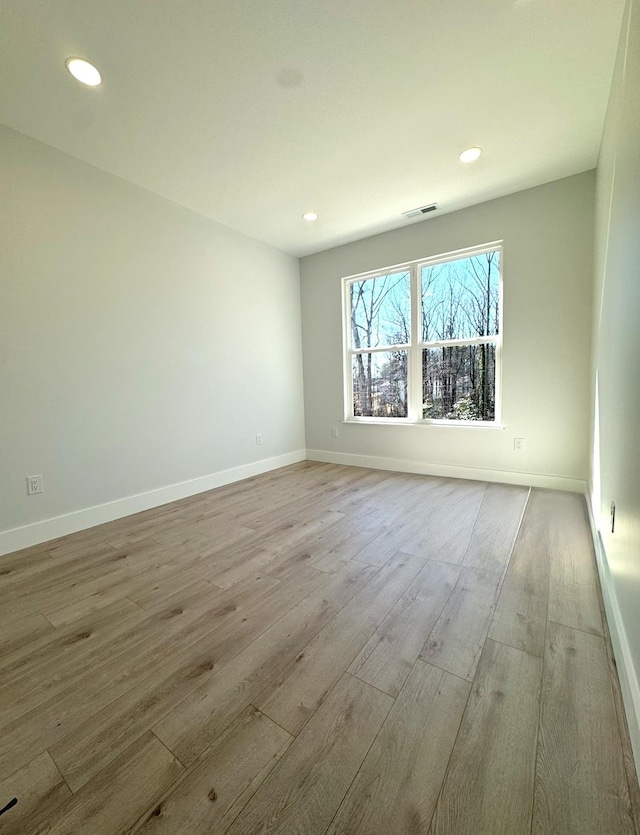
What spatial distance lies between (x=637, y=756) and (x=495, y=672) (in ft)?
1.23

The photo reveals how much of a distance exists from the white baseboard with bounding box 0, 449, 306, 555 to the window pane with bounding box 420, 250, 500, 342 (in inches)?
101

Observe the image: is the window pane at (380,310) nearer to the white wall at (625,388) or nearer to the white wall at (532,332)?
the white wall at (532,332)

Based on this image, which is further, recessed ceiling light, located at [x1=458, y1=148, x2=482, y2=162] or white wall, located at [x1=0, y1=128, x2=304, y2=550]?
recessed ceiling light, located at [x1=458, y1=148, x2=482, y2=162]

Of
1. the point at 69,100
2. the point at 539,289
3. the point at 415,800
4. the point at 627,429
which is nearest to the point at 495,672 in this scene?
the point at 415,800

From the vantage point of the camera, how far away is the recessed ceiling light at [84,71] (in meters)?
1.71

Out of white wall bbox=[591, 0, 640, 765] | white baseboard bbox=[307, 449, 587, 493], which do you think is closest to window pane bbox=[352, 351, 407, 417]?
white baseboard bbox=[307, 449, 587, 493]

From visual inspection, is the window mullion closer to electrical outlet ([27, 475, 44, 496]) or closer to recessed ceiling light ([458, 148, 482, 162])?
recessed ceiling light ([458, 148, 482, 162])

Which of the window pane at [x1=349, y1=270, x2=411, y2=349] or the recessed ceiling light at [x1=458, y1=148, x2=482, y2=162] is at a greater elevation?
the recessed ceiling light at [x1=458, y1=148, x2=482, y2=162]

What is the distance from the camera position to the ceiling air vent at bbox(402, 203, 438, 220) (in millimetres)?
3254

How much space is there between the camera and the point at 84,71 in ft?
5.79

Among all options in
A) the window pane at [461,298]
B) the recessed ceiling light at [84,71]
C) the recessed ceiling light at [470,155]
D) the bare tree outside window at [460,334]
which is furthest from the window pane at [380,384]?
the recessed ceiling light at [84,71]

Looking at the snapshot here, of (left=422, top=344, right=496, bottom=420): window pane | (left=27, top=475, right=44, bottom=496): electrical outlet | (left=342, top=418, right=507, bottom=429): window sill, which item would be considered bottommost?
(left=27, top=475, right=44, bottom=496): electrical outlet

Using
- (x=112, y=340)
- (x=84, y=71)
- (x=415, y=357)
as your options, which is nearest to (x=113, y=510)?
(x=112, y=340)

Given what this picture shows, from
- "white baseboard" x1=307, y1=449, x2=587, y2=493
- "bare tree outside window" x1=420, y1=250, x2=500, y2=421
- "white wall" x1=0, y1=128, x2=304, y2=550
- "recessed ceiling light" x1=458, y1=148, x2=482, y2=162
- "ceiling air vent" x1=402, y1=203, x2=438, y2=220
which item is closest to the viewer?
"white wall" x1=0, y1=128, x2=304, y2=550
